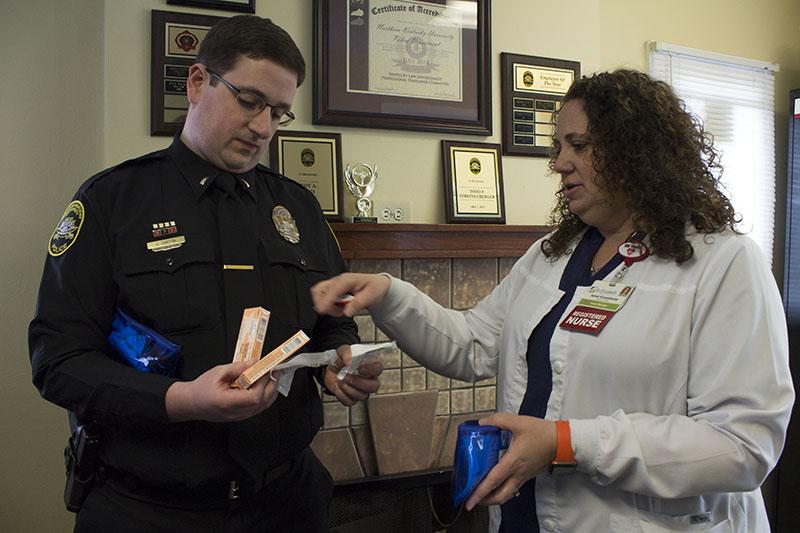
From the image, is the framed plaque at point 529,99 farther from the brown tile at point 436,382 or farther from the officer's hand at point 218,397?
the officer's hand at point 218,397

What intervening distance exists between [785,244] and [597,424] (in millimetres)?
2805

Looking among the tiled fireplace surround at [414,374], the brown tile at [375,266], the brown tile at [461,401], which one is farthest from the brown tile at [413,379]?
the brown tile at [375,266]

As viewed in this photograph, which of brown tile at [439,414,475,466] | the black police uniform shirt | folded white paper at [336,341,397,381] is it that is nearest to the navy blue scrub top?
folded white paper at [336,341,397,381]

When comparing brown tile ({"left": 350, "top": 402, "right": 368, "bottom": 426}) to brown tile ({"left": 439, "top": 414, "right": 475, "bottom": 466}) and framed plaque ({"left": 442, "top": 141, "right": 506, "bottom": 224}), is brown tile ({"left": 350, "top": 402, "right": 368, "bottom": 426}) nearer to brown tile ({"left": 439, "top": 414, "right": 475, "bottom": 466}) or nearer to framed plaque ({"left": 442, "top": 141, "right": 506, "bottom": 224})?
brown tile ({"left": 439, "top": 414, "right": 475, "bottom": 466})

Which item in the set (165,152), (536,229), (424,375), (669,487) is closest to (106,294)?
(165,152)

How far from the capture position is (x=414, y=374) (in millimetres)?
2529

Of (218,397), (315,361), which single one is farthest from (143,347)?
(315,361)

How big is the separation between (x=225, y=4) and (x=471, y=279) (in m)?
1.36

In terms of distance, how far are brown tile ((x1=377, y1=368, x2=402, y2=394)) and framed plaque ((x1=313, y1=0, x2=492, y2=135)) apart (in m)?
0.95

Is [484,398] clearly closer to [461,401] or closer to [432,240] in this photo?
[461,401]

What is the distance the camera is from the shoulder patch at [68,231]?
129 centimetres

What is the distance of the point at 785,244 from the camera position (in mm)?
3350

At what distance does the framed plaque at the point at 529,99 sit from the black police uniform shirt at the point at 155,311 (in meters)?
1.44

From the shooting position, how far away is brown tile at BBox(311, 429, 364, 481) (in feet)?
7.86
